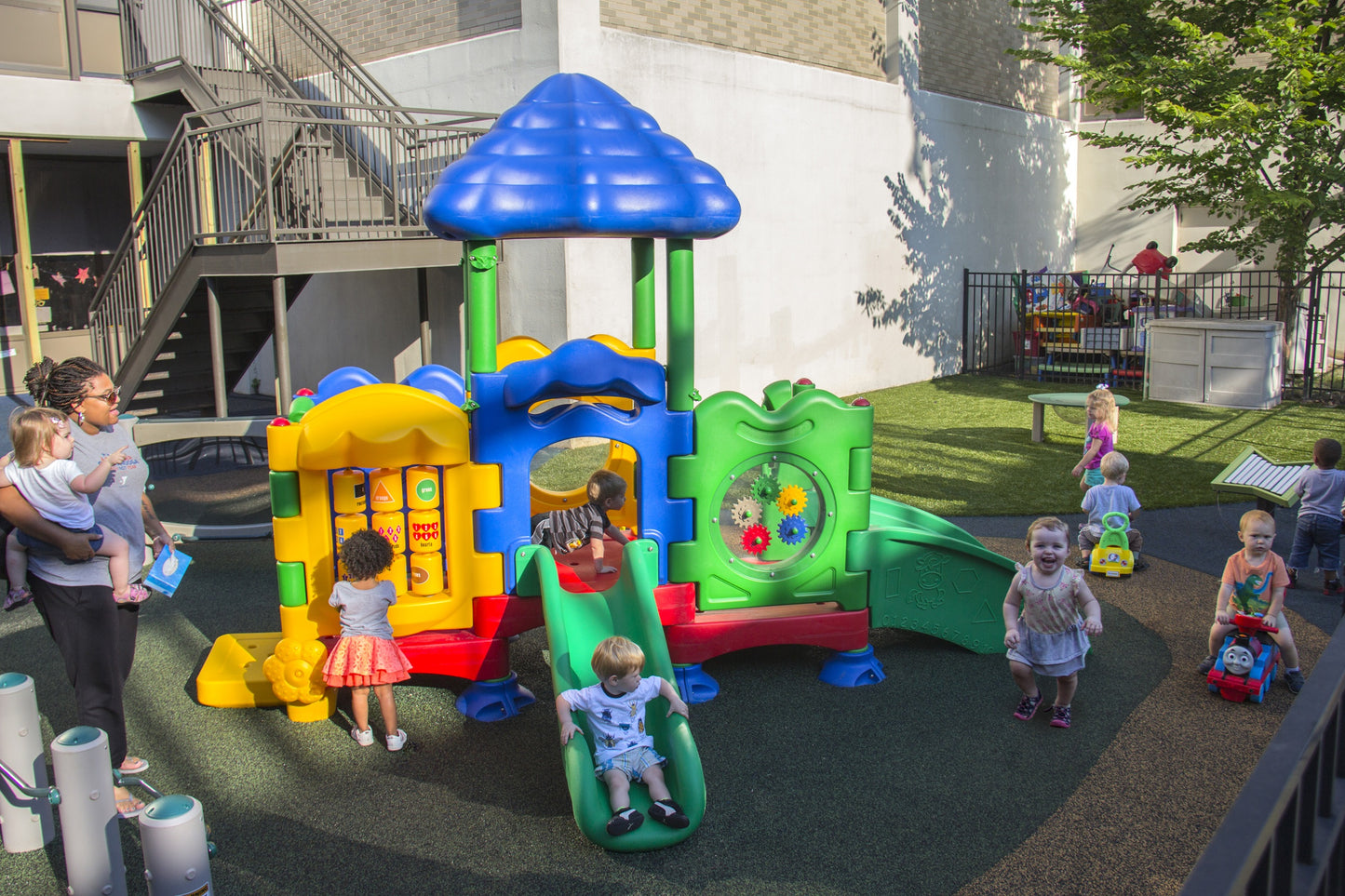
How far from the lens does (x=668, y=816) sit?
454cm

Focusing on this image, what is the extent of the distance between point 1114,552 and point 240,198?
1060 cm

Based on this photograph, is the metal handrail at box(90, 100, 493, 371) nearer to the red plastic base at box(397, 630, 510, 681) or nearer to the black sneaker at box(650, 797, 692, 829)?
the red plastic base at box(397, 630, 510, 681)

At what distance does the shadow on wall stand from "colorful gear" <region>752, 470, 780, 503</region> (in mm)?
11341

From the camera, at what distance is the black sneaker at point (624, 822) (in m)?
4.44

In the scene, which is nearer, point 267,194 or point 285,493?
point 285,493

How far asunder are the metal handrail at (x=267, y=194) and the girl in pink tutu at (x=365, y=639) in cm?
582

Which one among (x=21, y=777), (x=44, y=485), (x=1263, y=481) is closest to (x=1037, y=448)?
(x=1263, y=481)

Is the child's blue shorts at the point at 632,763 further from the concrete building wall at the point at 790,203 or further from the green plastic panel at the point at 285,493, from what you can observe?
the concrete building wall at the point at 790,203

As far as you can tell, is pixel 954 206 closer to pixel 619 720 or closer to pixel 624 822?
pixel 619 720

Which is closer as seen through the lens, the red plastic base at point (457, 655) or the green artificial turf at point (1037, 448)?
the red plastic base at point (457, 655)

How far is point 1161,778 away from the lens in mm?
5039

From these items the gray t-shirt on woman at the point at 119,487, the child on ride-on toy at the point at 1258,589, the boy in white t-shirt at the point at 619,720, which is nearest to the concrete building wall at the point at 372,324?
the gray t-shirt on woman at the point at 119,487

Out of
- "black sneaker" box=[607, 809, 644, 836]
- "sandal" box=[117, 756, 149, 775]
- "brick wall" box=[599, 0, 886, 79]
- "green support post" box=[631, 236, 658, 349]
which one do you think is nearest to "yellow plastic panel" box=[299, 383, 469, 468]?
"sandal" box=[117, 756, 149, 775]

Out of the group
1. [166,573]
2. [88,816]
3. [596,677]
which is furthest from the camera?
[596,677]
